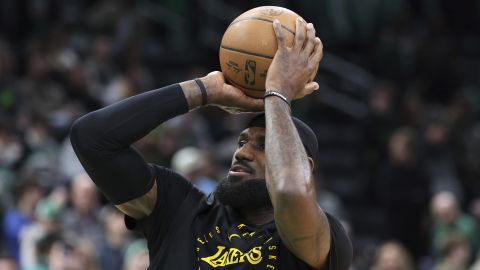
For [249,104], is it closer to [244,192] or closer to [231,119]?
[244,192]

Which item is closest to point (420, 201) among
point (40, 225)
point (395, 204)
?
point (395, 204)

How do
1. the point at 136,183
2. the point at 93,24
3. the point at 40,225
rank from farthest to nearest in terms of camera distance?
the point at 93,24
the point at 40,225
the point at 136,183

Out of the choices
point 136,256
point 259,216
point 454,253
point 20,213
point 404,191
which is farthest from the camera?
point 404,191

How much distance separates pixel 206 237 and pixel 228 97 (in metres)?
0.59

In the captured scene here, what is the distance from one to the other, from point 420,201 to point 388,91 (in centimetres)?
188

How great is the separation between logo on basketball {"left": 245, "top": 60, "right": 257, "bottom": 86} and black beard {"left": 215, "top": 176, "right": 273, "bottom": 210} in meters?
0.41

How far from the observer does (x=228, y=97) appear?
4750 millimetres

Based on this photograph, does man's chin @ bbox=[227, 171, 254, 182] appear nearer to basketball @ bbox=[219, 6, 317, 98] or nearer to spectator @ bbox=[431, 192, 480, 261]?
basketball @ bbox=[219, 6, 317, 98]

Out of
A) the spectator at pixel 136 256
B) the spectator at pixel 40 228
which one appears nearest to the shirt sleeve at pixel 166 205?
the spectator at pixel 136 256

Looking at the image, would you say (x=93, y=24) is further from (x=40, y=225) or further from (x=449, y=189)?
(x=40, y=225)

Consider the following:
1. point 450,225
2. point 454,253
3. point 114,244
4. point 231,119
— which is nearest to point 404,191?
point 450,225

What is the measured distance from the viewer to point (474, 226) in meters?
11.7

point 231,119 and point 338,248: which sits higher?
point 338,248

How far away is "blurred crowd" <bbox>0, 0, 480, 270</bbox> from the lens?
10062 millimetres
